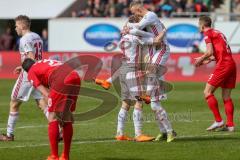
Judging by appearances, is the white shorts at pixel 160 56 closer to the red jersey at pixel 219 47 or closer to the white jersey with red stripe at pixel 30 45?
the red jersey at pixel 219 47

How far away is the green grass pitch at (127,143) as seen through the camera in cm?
1165

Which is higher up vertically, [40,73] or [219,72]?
[40,73]

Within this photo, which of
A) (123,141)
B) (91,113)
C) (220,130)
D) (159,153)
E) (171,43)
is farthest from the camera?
(171,43)

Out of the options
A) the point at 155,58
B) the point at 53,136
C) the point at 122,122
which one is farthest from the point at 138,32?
the point at 53,136

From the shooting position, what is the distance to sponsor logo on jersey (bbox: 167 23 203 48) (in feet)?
105

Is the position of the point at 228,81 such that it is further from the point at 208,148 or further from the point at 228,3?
the point at 228,3

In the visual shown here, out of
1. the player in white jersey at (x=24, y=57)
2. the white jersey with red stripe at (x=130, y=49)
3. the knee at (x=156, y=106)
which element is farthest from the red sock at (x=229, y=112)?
the player in white jersey at (x=24, y=57)

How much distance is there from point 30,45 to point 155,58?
218cm

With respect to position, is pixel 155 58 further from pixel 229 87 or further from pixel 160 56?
pixel 229 87

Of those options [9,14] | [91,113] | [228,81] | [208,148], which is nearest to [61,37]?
[9,14]

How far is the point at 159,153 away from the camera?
466 inches

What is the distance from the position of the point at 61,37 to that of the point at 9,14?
3.22 meters

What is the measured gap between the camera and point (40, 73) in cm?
1112

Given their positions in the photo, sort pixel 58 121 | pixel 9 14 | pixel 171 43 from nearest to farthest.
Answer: pixel 58 121 < pixel 171 43 < pixel 9 14
